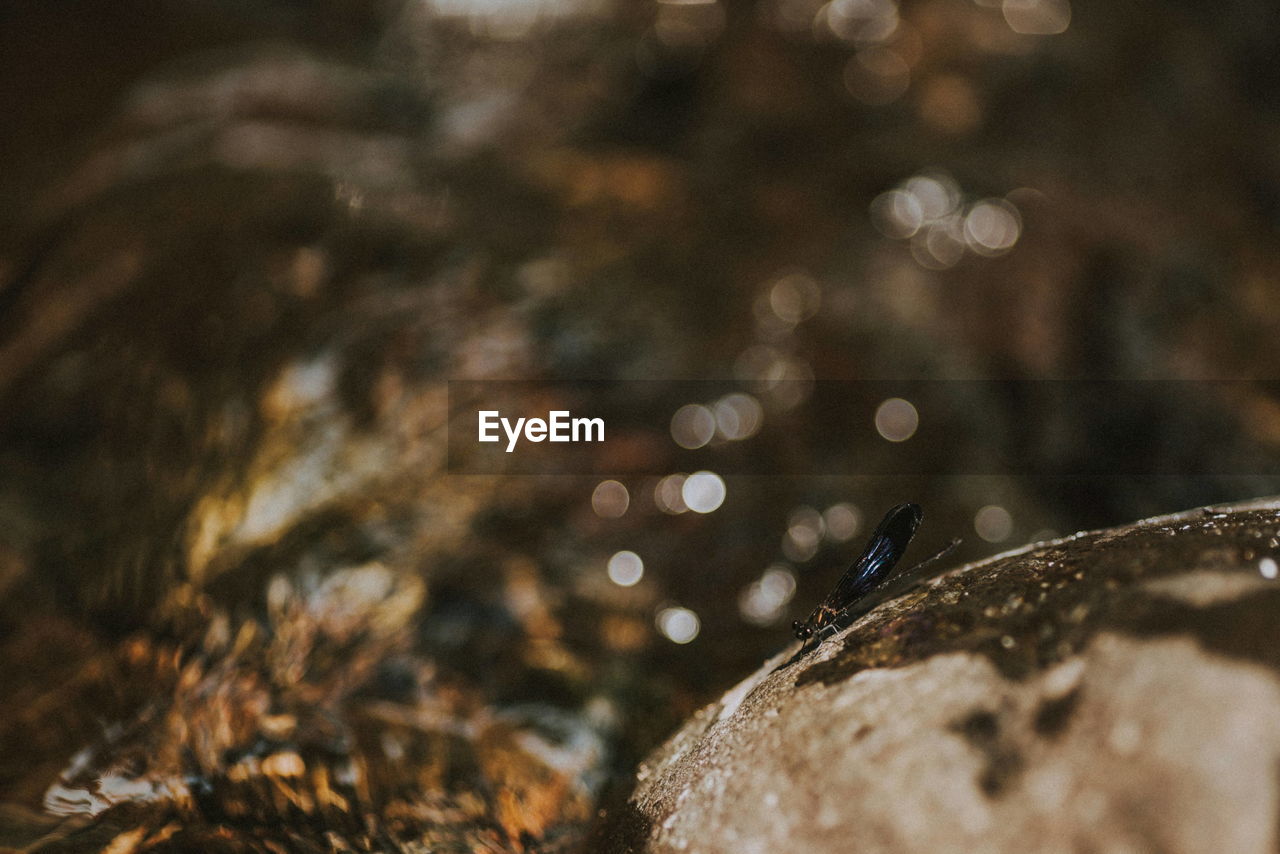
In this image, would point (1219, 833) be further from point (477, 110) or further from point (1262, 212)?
point (477, 110)

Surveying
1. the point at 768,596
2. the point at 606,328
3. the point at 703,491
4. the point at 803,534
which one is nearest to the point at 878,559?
the point at 768,596

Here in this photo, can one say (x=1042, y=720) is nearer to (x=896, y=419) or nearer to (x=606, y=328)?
(x=896, y=419)

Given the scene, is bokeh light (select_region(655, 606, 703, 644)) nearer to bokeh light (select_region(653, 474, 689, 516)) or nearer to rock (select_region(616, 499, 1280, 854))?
bokeh light (select_region(653, 474, 689, 516))

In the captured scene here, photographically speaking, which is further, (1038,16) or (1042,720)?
(1038,16)
